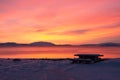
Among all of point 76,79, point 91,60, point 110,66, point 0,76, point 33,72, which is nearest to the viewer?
point 76,79

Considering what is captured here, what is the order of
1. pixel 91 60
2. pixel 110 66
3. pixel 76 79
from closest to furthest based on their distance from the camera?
1. pixel 76 79
2. pixel 110 66
3. pixel 91 60

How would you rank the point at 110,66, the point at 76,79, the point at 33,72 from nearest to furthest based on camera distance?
the point at 76,79, the point at 33,72, the point at 110,66

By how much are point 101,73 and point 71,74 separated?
1.48 meters

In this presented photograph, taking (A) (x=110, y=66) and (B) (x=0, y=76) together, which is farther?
(A) (x=110, y=66)

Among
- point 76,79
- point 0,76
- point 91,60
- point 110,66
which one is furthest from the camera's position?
point 91,60

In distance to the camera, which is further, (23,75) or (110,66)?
(110,66)

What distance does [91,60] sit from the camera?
19453 mm

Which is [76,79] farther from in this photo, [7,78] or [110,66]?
[110,66]

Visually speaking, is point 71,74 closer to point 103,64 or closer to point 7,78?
point 7,78

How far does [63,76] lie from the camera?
13.6 meters

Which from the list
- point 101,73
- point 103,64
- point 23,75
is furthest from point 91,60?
point 23,75

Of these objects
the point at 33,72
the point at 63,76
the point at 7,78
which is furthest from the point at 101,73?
the point at 7,78

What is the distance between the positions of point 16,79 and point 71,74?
2718 millimetres

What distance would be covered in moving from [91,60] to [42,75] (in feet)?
20.2
